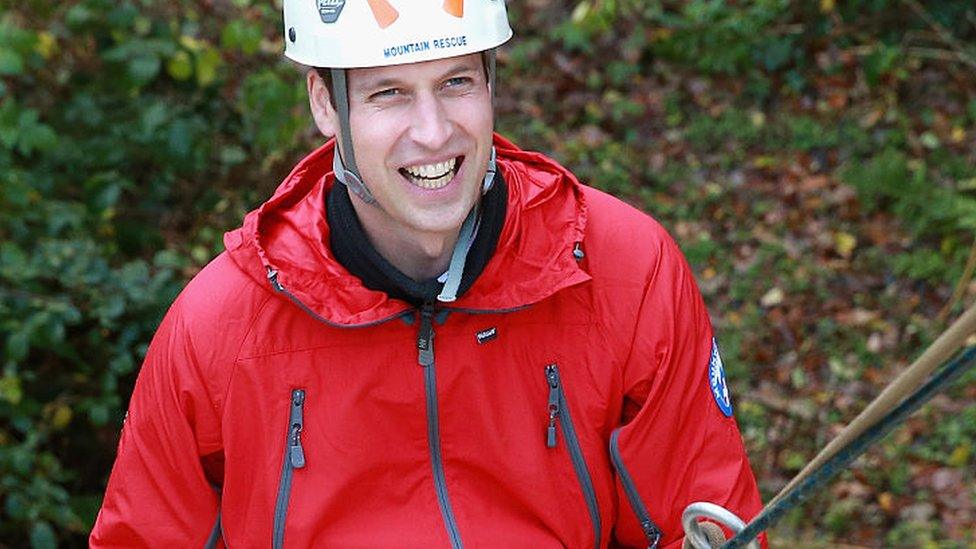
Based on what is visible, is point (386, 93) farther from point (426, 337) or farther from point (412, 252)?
point (426, 337)

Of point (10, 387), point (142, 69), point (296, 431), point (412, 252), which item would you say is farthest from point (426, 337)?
point (142, 69)

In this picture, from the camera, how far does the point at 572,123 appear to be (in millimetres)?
6906

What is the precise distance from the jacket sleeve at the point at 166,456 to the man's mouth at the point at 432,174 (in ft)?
1.74

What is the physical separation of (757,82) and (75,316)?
13.2 ft

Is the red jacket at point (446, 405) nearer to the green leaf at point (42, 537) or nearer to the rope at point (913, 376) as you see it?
the rope at point (913, 376)

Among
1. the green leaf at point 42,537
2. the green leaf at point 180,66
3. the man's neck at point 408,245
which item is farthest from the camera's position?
the green leaf at point 180,66

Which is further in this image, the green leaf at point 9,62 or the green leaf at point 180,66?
the green leaf at point 180,66

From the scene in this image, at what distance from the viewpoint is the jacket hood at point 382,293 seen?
247 cm

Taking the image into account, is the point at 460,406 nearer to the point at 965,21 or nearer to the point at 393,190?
the point at 393,190

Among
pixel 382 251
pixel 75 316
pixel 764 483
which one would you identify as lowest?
pixel 764 483

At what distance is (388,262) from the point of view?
2518mm

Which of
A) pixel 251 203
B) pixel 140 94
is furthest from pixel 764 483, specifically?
pixel 140 94

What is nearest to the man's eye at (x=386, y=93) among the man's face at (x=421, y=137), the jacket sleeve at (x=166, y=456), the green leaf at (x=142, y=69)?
the man's face at (x=421, y=137)

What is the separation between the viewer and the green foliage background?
4.25m
